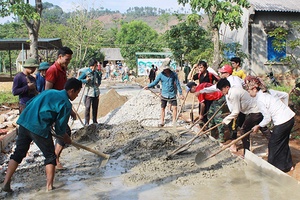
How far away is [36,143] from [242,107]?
11.0 ft

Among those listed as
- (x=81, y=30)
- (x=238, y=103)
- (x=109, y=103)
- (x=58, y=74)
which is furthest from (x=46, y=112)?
(x=81, y=30)

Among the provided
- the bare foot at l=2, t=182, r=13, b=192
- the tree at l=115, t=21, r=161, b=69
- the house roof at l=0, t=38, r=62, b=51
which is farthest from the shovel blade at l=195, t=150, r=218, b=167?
the tree at l=115, t=21, r=161, b=69

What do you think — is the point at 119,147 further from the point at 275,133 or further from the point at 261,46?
the point at 261,46

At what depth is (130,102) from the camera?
1179cm

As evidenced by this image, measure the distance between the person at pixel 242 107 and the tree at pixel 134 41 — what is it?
39.7 meters

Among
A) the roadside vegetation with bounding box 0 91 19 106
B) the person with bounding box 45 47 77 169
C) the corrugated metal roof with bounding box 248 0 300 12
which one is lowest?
the roadside vegetation with bounding box 0 91 19 106

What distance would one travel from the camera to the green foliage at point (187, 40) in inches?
832

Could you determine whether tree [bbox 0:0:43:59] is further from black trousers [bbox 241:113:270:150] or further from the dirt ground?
black trousers [bbox 241:113:270:150]

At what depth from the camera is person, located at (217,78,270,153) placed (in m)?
6.14

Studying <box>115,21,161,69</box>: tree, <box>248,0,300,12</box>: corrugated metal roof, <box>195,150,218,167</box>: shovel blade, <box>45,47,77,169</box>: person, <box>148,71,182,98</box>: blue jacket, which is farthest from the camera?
A: <box>115,21,161,69</box>: tree

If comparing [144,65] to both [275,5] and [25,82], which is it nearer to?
[275,5]

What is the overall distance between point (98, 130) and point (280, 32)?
614cm

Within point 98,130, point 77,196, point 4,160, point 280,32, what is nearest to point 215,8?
point 280,32

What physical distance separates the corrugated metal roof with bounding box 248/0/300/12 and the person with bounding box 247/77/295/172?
12383 mm
